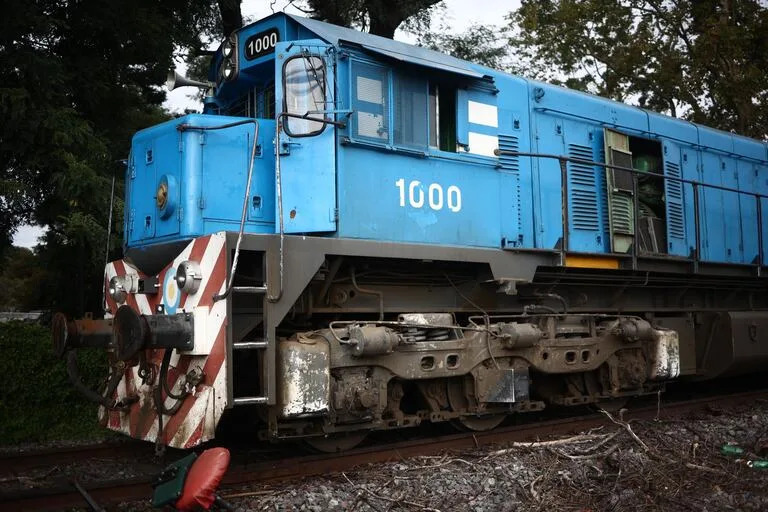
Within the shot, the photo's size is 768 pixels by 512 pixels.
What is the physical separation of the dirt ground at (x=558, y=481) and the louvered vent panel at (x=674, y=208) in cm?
323

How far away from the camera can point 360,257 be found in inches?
233

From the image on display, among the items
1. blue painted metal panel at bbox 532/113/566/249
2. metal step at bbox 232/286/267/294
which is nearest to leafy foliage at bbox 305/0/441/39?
blue painted metal panel at bbox 532/113/566/249

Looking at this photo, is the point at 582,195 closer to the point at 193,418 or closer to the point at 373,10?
the point at 193,418

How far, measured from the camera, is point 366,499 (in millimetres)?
4734

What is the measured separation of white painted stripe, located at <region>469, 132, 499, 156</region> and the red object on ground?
3.83 meters

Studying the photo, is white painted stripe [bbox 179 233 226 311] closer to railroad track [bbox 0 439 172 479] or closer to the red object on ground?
the red object on ground

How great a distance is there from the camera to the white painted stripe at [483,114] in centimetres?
683

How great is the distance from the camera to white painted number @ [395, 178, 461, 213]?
6195 mm

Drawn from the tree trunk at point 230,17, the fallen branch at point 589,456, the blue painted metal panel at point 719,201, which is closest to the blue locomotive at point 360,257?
the fallen branch at point 589,456

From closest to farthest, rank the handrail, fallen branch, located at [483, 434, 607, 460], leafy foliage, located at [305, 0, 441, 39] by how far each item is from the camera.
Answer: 1. fallen branch, located at [483, 434, 607, 460]
2. the handrail
3. leafy foliage, located at [305, 0, 441, 39]

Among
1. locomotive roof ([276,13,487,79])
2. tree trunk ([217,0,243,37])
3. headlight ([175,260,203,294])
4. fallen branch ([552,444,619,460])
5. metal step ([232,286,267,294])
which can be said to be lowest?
fallen branch ([552,444,619,460])

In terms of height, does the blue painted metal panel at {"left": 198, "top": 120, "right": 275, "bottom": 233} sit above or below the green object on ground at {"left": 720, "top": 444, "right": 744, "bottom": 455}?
above

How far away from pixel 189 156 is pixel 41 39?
159 inches

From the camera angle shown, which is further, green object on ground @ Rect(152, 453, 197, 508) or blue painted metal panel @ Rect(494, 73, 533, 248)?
blue painted metal panel @ Rect(494, 73, 533, 248)
